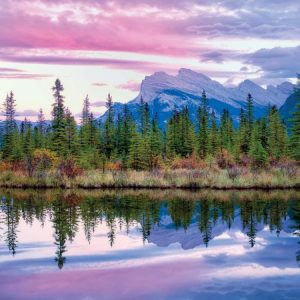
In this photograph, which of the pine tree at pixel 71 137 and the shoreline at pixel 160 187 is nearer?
the shoreline at pixel 160 187

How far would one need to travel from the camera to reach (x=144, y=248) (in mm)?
20938

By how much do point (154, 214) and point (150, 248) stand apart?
9645 mm

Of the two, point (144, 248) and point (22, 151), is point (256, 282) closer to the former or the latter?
point (144, 248)

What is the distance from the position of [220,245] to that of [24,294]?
9700 millimetres

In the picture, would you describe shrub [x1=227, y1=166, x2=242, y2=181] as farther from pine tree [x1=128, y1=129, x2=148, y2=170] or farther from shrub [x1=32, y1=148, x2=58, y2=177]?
shrub [x1=32, y1=148, x2=58, y2=177]

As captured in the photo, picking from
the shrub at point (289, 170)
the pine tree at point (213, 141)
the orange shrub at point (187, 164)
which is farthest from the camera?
the pine tree at point (213, 141)

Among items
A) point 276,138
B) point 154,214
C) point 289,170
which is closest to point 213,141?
point 276,138

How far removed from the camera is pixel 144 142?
62344 millimetres

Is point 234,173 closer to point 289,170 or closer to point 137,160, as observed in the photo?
point 289,170

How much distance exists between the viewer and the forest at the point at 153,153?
164ft

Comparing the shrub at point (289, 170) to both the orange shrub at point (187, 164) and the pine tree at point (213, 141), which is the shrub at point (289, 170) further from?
the pine tree at point (213, 141)

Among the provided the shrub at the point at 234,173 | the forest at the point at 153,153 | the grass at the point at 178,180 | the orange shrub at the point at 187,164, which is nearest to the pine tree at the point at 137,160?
the forest at the point at 153,153

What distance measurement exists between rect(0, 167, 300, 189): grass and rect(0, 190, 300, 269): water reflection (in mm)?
3992

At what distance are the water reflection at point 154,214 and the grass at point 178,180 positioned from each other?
3.99 m
